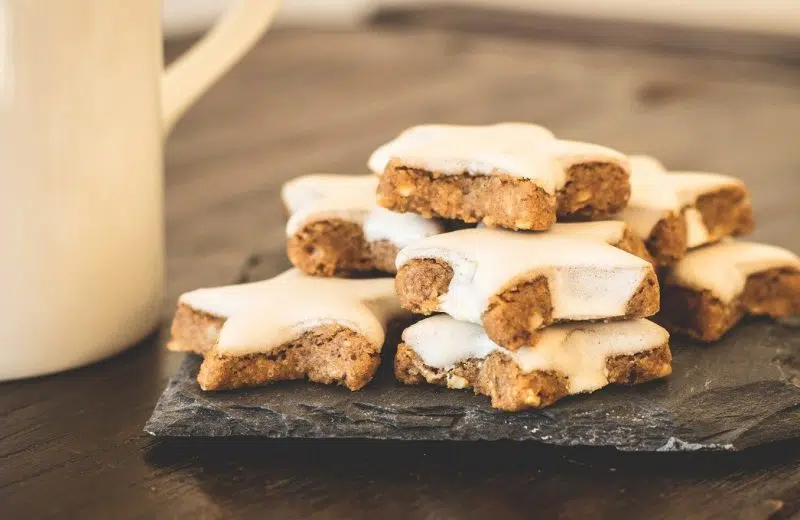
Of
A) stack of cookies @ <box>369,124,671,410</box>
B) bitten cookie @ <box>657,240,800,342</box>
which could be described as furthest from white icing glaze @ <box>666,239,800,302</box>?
stack of cookies @ <box>369,124,671,410</box>

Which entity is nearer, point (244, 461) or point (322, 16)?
point (244, 461)

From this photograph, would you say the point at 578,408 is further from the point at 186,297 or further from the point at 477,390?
the point at 186,297

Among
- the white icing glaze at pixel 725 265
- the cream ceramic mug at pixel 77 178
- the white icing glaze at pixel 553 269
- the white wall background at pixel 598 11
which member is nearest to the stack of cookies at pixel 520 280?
the white icing glaze at pixel 553 269

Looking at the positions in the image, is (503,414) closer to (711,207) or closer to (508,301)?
(508,301)

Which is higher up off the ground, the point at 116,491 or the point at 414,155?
the point at 414,155

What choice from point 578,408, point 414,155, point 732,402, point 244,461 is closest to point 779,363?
point 732,402

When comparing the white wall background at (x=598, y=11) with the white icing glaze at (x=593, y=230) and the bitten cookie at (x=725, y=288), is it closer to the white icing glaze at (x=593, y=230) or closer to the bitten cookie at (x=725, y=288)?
the bitten cookie at (x=725, y=288)
